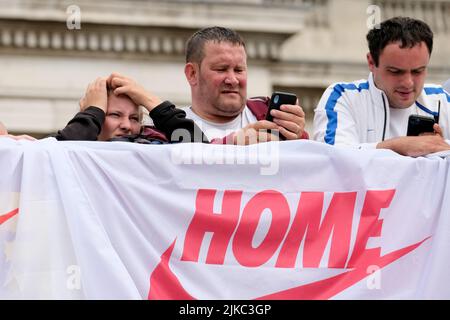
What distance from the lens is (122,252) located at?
7.46 metres

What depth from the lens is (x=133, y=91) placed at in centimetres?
849

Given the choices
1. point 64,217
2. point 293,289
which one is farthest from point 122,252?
point 293,289

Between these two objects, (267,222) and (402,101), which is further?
(402,101)

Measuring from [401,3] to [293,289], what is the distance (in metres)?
10.3

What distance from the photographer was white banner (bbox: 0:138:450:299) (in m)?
7.35

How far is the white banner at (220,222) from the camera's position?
24.1 ft

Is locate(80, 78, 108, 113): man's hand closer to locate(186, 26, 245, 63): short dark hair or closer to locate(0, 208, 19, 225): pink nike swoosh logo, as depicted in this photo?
locate(186, 26, 245, 63): short dark hair

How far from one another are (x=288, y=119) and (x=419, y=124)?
2.32ft

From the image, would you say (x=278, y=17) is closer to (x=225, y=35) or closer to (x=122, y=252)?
(x=225, y=35)

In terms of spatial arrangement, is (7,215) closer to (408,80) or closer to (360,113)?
(360,113)

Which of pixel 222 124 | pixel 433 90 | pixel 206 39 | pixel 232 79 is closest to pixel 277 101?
pixel 232 79

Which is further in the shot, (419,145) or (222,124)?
(222,124)

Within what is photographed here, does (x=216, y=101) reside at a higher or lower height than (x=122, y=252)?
higher

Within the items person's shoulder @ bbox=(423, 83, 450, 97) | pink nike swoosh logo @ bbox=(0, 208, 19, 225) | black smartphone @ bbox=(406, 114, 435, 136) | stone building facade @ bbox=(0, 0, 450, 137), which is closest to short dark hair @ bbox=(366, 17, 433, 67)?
person's shoulder @ bbox=(423, 83, 450, 97)
